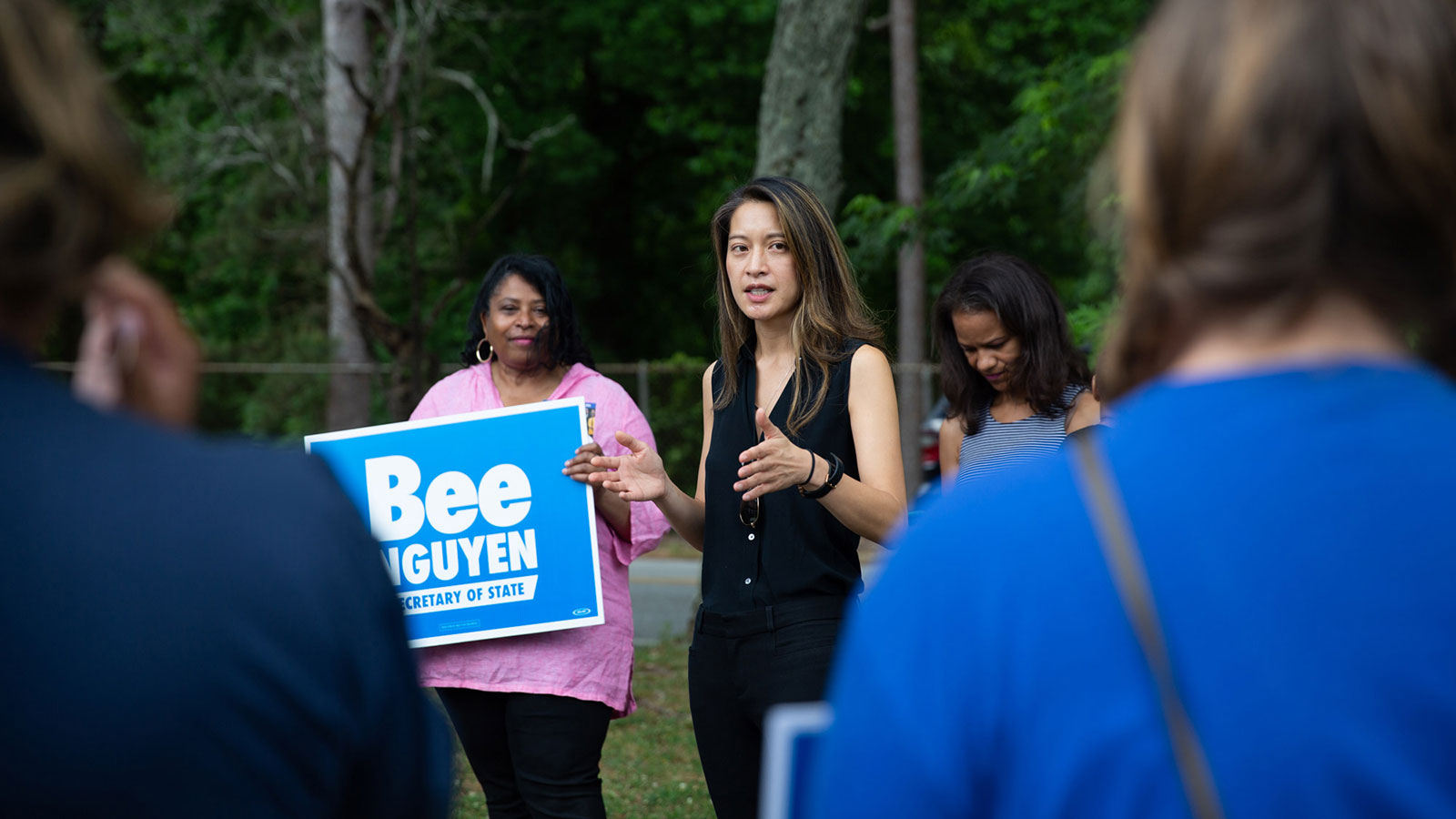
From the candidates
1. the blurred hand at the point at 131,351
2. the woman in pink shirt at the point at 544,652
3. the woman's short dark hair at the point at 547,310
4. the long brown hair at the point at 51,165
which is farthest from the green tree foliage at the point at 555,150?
the long brown hair at the point at 51,165

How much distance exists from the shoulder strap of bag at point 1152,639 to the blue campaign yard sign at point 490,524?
109 inches

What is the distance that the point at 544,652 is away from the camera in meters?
3.63

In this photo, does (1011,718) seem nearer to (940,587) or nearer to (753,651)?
(940,587)

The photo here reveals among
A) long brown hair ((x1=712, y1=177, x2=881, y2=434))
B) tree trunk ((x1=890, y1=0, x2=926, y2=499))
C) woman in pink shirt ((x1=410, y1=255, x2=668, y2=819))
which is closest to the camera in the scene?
long brown hair ((x1=712, y1=177, x2=881, y2=434))

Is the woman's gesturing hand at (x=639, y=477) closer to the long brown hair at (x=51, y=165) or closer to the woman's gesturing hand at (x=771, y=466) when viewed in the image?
the woman's gesturing hand at (x=771, y=466)

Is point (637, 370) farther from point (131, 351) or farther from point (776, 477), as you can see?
point (131, 351)

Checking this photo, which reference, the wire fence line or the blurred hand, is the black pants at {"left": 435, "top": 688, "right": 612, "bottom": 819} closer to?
the blurred hand

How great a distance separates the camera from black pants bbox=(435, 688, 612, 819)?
351 cm

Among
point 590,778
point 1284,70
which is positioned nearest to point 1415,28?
point 1284,70

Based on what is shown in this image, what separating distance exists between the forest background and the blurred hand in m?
13.9

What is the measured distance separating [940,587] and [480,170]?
Result: 64.3 ft

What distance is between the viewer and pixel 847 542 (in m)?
3.20

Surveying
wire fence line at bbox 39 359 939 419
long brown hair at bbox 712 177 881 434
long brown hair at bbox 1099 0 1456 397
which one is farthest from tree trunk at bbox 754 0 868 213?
long brown hair at bbox 1099 0 1456 397

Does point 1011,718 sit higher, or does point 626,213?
point 626,213
